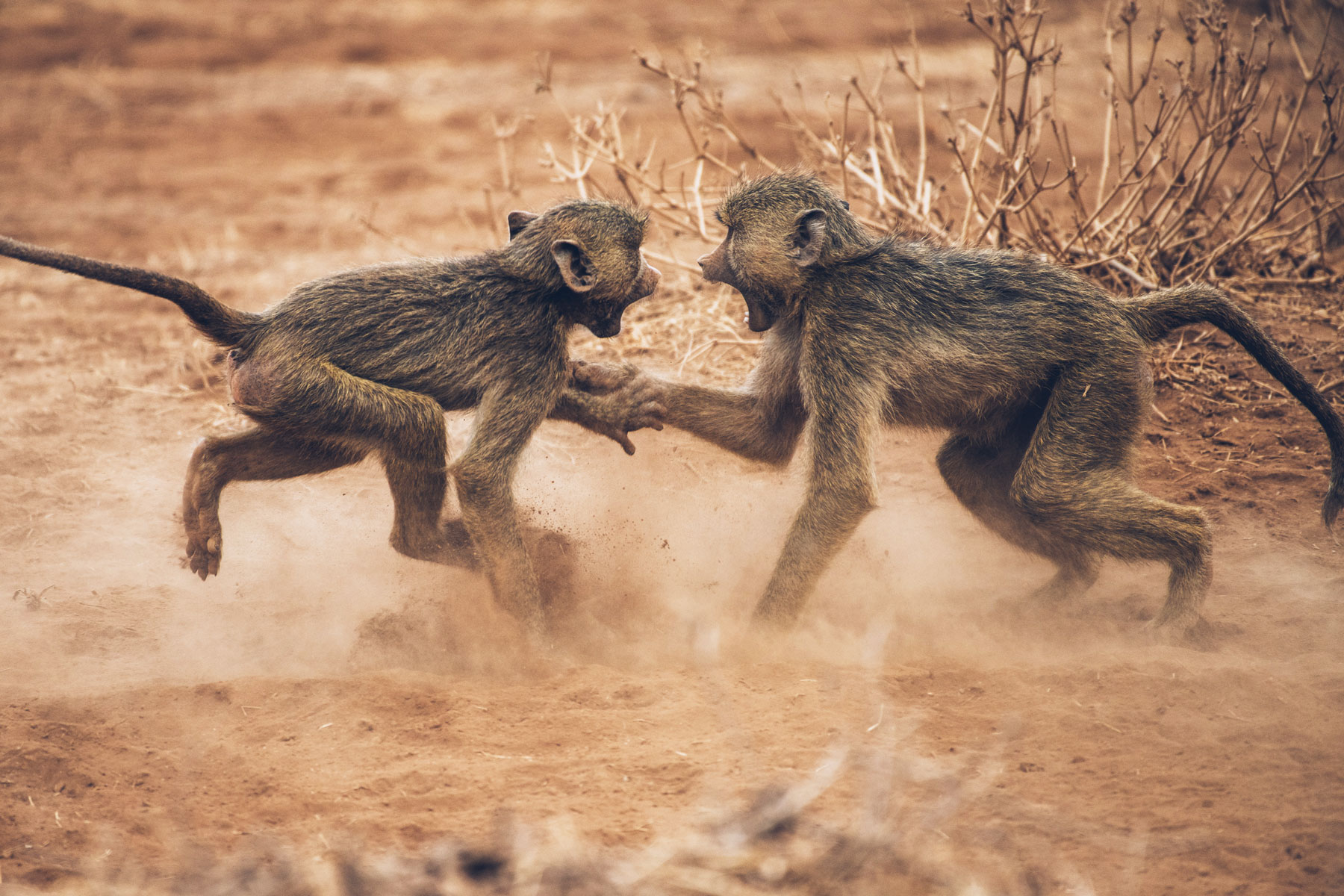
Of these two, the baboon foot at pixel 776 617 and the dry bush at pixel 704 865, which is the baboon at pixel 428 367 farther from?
the dry bush at pixel 704 865

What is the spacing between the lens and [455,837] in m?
2.54

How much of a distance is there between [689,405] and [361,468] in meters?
1.83

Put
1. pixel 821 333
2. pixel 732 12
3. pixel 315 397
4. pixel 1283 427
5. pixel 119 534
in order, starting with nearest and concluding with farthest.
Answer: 1. pixel 315 397
2. pixel 821 333
3. pixel 119 534
4. pixel 1283 427
5. pixel 732 12

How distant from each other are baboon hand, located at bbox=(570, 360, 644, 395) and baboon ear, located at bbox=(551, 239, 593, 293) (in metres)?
0.42

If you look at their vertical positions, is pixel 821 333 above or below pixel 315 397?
above

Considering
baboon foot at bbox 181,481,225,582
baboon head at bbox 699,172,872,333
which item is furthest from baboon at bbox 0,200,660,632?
baboon head at bbox 699,172,872,333

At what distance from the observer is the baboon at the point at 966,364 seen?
3529 mm

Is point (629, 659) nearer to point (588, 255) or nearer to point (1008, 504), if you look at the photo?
point (588, 255)

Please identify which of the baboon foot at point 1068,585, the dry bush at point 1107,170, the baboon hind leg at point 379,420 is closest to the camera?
the baboon hind leg at point 379,420

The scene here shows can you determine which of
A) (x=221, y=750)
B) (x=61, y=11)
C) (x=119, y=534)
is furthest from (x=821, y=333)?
(x=61, y=11)

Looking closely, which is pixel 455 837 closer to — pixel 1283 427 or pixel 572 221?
pixel 572 221

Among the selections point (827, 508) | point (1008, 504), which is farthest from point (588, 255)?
point (1008, 504)

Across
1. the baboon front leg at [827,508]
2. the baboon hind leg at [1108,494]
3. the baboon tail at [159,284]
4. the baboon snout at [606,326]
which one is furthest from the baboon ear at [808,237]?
the baboon tail at [159,284]

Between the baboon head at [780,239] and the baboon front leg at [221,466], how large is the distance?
1.44 metres
